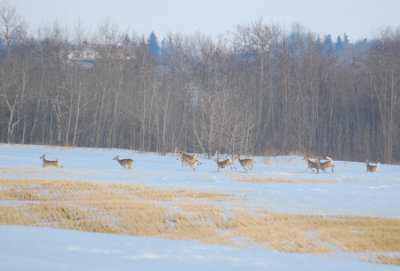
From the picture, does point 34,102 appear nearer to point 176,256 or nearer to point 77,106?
point 77,106

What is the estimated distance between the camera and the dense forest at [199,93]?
38344mm

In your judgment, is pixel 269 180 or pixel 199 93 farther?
pixel 199 93

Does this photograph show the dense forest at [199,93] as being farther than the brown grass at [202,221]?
Yes

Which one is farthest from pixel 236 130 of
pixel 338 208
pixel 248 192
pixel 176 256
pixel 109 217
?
pixel 176 256

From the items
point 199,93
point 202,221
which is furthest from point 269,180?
point 199,93

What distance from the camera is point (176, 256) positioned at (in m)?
6.43

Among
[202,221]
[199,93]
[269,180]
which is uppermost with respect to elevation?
[199,93]

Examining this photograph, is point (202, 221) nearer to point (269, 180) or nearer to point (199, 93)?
point (269, 180)

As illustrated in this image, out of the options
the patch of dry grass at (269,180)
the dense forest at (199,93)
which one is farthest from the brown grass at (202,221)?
the dense forest at (199,93)

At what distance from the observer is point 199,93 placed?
38500mm

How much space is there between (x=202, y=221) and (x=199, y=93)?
29.9 meters

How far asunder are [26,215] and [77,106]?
1193 inches

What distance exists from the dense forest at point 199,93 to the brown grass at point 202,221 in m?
23.4

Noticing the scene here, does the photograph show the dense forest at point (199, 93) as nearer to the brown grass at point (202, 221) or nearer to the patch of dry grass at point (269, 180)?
the patch of dry grass at point (269, 180)
